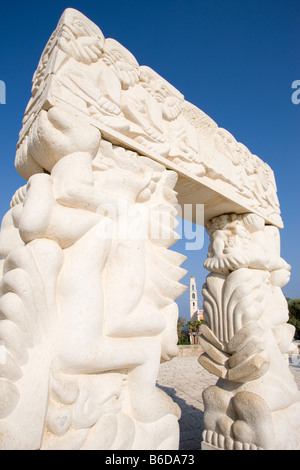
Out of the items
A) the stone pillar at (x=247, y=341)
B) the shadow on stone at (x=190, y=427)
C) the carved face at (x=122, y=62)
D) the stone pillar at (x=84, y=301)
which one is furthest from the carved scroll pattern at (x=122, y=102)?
the shadow on stone at (x=190, y=427)

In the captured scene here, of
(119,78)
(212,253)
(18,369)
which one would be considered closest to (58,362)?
(18,369)

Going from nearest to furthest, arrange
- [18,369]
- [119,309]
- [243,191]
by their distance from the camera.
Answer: [18,369], [119,309], [243,191]

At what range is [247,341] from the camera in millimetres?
2348

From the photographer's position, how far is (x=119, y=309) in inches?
57.0

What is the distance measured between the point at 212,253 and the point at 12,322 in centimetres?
214

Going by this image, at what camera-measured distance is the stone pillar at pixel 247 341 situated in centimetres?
214

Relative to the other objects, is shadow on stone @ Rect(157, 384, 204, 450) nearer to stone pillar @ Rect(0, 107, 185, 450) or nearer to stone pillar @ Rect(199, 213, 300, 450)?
stone pillar @ Rect(199, 213, 300, 450)

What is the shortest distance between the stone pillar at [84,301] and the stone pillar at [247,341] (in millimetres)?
948

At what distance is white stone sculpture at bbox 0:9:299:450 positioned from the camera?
121 cm

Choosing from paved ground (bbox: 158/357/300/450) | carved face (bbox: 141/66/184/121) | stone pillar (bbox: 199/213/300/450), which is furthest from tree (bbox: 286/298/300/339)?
carved face (bbox: 141/66/184/121)

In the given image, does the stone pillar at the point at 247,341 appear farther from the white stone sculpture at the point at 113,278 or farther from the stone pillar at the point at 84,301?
the stone pillar at the point at 84,301

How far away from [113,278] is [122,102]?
1215mm

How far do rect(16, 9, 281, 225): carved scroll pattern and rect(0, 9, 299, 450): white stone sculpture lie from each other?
1 cm
